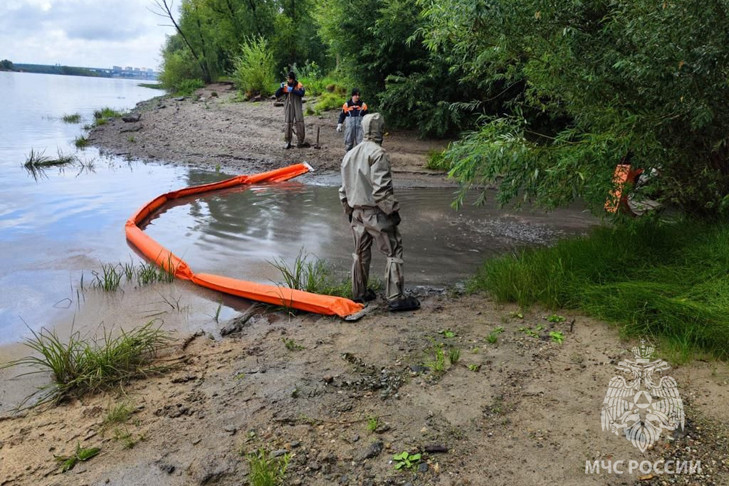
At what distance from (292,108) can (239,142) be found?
266 cm

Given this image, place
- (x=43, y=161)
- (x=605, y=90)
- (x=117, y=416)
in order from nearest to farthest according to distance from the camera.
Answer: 1. (x=117, y=416)
2. (x=605, y=90)
3. (x=43, y=161)

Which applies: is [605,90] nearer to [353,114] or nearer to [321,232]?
[321,232]

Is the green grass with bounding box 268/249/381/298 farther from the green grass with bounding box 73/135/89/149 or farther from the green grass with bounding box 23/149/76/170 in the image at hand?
the green grass with bounding box 73/135/89/149

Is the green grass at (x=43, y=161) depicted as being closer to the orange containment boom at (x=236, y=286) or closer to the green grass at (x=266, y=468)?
the orange containment boom at (x=236, y=286)

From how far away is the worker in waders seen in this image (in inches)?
550

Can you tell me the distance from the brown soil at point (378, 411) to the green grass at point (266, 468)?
0.05 metres

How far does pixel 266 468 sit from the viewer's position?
2.83 m

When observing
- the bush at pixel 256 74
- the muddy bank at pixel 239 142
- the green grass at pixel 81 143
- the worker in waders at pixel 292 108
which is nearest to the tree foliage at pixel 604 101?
the muddy bank at pixel 239 142

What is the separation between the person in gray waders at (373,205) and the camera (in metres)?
Result: 5.01

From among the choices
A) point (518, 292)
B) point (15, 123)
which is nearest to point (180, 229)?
point (518, 292)

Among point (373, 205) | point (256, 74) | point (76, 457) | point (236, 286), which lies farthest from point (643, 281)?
point (256, 74)

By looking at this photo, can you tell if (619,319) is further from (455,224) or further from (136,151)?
(136,151)

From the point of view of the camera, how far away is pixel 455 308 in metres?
5.25

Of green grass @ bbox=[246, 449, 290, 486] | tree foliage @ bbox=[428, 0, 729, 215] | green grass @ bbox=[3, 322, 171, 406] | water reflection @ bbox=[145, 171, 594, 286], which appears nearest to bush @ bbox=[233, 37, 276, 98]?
water reflection @ bbox=[145, 171, 594, 286]
